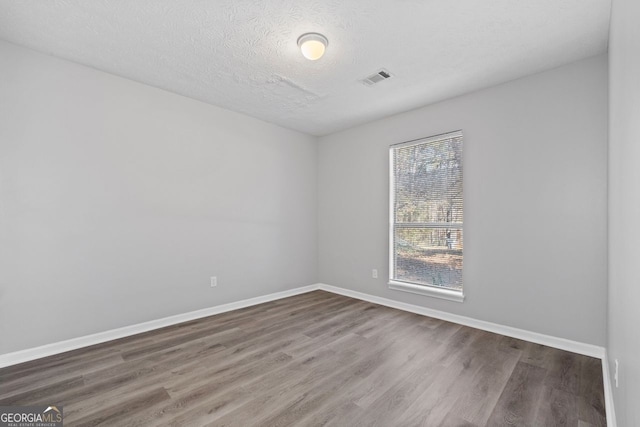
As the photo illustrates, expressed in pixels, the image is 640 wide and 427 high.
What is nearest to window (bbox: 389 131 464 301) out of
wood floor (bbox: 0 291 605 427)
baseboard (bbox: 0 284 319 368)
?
wood floor (bbox: 0 291 605 427)

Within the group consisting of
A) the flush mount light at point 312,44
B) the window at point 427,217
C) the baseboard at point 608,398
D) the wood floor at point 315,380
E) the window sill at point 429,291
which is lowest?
the wood floor at point 315,380

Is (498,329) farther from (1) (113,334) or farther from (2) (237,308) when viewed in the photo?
(1) (113,334)

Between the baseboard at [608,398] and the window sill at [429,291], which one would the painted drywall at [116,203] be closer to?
the window sill at [429,291]

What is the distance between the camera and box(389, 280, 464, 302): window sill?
334cm

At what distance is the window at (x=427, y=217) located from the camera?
342cm

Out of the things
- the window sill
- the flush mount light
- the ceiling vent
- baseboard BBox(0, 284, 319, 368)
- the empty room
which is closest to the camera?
the empty room

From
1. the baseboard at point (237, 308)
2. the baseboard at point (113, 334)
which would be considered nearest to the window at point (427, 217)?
the baseboard at point (237, 308)

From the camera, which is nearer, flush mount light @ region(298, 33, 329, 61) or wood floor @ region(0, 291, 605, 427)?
wood floor @ region(0, 291, 605, 427)

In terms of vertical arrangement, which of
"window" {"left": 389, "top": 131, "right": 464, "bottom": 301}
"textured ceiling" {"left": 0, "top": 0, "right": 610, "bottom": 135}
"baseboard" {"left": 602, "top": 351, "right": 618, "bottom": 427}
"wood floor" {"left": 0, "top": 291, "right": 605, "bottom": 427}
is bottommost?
"wood floor" {"left": 0, "top": 291, "right": 605, "bottom": 427}

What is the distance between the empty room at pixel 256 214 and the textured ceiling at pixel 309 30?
22mm

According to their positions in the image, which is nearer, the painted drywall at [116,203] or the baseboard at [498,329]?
the painted drywall at [116,203]

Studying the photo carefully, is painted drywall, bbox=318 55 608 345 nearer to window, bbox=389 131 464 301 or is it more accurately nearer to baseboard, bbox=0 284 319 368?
window, bbox=389 131 464 301

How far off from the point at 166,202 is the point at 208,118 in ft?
3.90
